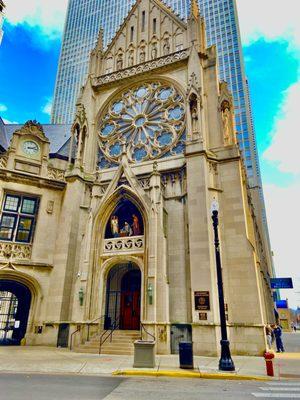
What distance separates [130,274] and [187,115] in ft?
38.9

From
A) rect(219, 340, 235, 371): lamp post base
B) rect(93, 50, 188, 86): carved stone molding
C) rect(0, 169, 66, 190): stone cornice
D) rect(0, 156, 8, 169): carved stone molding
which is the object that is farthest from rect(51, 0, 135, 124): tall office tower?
rect(219, 340, 235, 371): lamp post base

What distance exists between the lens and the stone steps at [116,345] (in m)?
15.2

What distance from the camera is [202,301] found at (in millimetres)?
15844

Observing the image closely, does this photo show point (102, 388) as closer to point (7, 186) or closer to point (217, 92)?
point (7, 186)

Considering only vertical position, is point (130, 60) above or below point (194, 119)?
above

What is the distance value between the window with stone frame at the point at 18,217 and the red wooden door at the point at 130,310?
771 centimetres

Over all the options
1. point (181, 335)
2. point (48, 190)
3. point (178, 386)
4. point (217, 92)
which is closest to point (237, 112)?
point (217, 92)

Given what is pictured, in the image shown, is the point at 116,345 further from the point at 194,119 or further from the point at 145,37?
the point at 145,37

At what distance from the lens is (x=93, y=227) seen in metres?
19.6

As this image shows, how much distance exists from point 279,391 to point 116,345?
10.2 m

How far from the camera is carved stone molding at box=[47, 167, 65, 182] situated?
2267cm

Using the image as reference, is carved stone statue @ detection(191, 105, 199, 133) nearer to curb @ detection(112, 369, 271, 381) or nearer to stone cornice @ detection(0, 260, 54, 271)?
stone cornice @ detection(0, 260, 54, 271)

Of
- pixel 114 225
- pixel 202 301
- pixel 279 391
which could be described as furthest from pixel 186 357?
pixel 114 225

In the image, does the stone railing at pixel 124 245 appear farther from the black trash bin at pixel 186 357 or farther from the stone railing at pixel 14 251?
the black trash bin at pixel 186 357
